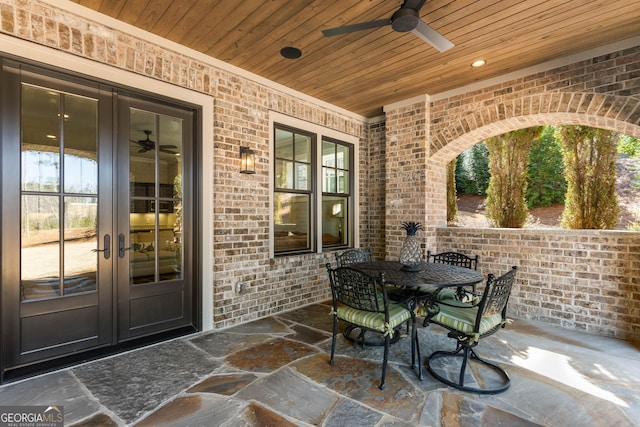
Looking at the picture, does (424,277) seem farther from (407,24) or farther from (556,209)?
(556,209)

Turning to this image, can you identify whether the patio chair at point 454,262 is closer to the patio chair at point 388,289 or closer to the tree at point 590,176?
the patio chair at point 388,289

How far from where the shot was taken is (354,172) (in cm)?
537

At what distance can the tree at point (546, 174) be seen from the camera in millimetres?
7223

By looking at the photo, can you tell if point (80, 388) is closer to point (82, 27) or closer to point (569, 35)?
point (82, 27)

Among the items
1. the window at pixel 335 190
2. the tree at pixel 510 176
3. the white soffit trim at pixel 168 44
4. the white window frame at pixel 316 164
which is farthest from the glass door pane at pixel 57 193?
the tree at pixel 510 176

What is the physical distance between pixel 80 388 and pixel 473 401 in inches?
116

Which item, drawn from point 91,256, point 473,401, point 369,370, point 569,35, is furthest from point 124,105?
point 569,35

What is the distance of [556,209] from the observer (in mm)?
7402

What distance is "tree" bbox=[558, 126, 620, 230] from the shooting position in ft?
15.6
